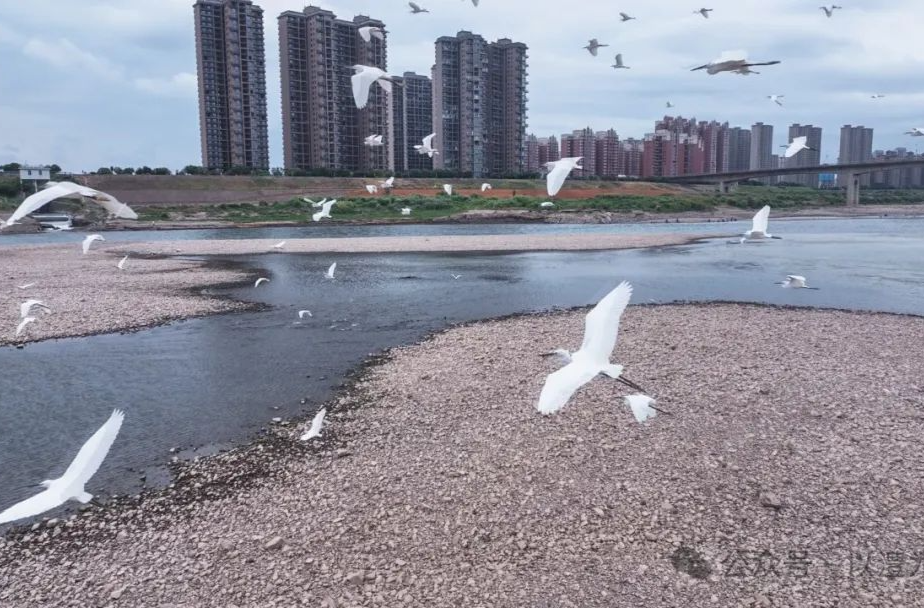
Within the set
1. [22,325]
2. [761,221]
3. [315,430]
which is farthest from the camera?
[761,221]

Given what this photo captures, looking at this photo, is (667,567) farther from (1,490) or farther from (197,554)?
(1,490)

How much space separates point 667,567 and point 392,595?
2.54 m

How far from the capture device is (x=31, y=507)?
6.36m

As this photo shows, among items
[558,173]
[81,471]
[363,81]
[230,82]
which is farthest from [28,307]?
[230,82]

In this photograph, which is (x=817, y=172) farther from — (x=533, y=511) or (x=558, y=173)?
(x=533, y=511)

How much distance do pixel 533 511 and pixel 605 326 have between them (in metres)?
2.36

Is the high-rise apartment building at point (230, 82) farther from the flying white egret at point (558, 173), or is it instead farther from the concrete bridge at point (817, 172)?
the flying white egret at point (558, 173)

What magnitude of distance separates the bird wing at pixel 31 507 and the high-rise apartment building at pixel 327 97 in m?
51.7

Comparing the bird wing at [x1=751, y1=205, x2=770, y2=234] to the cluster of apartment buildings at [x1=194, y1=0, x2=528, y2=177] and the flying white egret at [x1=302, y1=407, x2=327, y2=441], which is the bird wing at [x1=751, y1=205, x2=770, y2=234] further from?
the cluster of apartment buildings at [x1=194, y1=0, x2=528, y2=177]

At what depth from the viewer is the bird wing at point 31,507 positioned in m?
6.16

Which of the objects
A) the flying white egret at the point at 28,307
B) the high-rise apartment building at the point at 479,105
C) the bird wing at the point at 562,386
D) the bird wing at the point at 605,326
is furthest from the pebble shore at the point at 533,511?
the high-rise apartment building at the point at 479,105

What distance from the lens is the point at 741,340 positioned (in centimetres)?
1511

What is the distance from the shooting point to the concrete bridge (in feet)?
259

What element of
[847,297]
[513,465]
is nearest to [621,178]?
[847,297]
